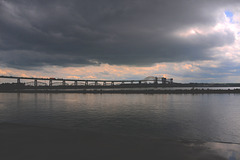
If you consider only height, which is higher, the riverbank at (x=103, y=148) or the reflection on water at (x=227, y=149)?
the riverbank at (x=103, y=148)

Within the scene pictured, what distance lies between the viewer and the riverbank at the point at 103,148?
723cm

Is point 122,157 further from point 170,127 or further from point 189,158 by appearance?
point 170,127

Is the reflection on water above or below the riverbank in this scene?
below

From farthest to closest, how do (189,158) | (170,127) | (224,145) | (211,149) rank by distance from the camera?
(170,127), (224,145), (211,149), (189,158)

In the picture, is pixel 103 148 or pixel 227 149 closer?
pixel 103 148

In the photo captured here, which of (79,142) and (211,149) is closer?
(211,149)

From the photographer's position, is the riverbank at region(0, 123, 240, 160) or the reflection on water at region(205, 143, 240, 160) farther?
the reflection on water at region(205, 143, 240, 160)

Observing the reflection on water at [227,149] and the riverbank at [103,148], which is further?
the reflection on water at [227,149]

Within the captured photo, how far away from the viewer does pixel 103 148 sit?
26.7ft

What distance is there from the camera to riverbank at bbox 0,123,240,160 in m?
7.23

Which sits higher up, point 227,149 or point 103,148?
point 103,148

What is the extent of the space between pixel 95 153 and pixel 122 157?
1.31 meters

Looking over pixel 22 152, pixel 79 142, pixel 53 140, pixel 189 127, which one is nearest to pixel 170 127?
pixel 189 127

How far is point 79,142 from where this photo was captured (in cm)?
917
